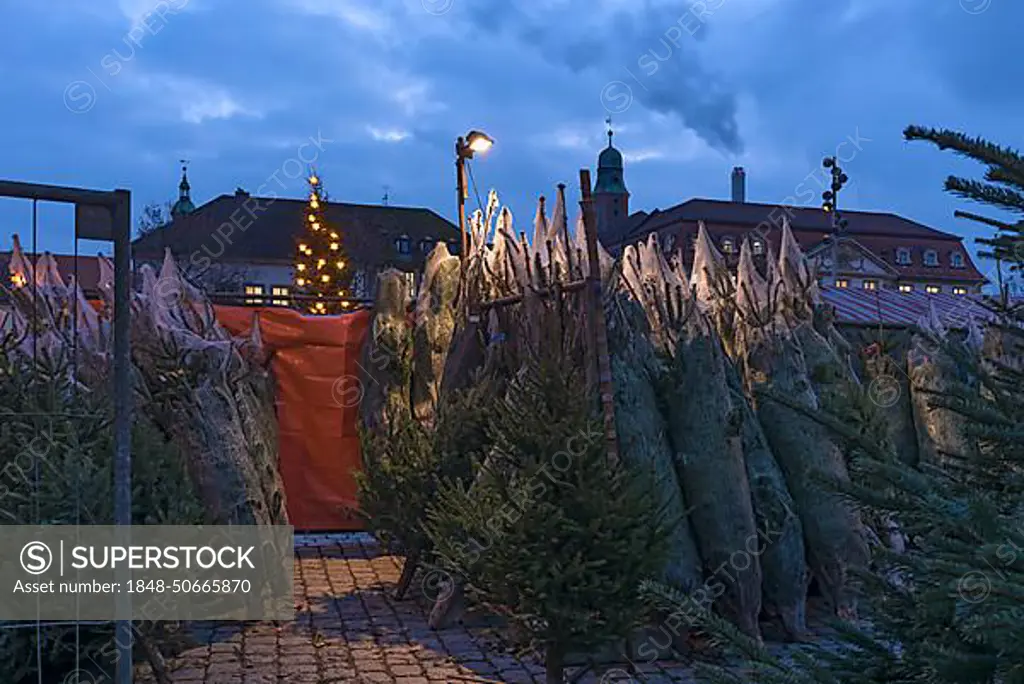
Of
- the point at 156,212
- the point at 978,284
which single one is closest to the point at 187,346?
the point at 978,284

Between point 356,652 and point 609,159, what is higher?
point 609,159

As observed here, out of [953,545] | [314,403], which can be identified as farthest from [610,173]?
[953,545]

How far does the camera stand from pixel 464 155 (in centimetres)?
1124

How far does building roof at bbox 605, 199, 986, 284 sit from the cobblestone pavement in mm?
36609

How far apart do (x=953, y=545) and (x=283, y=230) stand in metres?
50.0

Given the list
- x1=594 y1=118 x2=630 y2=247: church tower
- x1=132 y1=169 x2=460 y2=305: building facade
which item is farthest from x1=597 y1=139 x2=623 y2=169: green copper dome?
x1=132 y1=169 x2=460 y2=305: building facade

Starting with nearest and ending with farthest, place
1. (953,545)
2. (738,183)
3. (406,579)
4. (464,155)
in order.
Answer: (953,545) → (406,579) → (464,155) → (738,183)

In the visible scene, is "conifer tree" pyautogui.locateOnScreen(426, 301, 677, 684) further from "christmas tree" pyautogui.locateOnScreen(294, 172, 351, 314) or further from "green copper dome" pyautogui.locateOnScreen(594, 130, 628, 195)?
"green copper dome" pyautogui.locateOnScreen(594, 130, 628, 195)

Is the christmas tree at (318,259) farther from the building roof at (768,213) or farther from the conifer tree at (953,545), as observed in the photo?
the building roof at (768,213)

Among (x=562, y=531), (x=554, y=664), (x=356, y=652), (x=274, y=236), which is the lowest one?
(x=356, y=652)

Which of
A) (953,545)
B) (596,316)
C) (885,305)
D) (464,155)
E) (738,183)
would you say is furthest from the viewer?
(738,183)

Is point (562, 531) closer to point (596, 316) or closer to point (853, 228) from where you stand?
point (596, 316)

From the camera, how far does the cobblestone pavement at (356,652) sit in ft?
20.7

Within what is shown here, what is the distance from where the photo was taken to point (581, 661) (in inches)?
258
